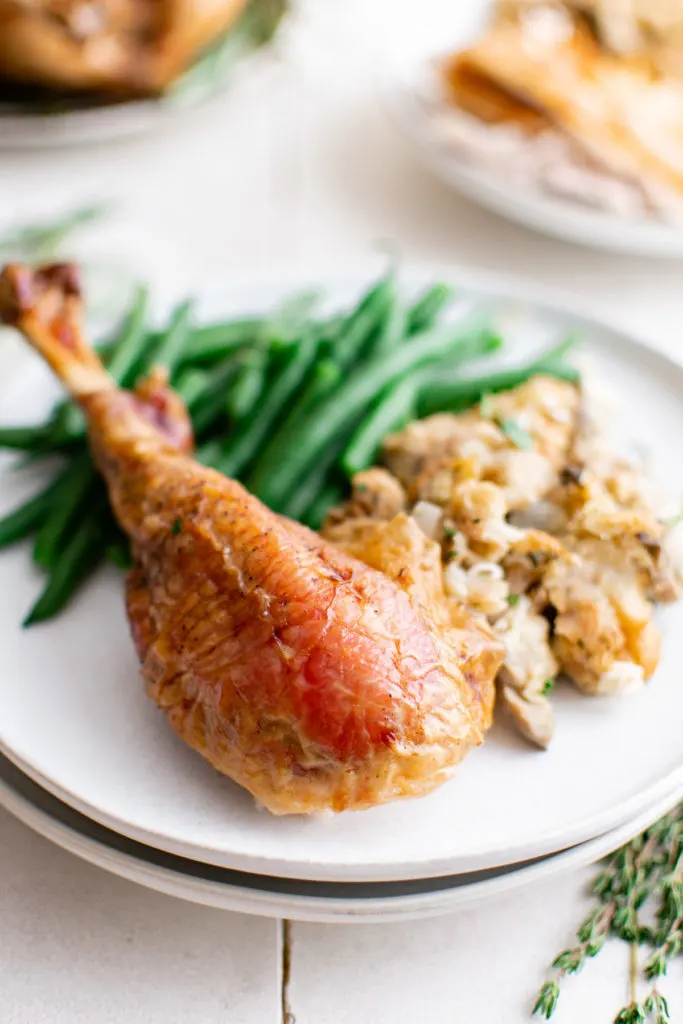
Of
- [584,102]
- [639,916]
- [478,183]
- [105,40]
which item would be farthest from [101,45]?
[639,916]

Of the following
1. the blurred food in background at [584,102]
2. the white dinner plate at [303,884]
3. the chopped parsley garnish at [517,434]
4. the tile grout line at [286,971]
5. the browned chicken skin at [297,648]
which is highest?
the blurred food in background at [584,102]

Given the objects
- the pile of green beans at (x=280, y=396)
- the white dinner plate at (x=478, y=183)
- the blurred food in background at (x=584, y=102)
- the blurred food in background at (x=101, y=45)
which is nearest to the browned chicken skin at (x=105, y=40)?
the blurred food in background at (x=101, y=45)

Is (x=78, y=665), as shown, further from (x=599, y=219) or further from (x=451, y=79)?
(x=451, y=79)

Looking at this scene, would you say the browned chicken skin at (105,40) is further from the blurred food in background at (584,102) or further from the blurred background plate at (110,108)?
the blurred food in background at (584,102)

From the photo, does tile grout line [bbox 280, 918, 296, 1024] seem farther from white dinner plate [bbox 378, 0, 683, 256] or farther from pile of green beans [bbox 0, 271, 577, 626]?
white dinner plate [bbox 378, 0, 683, 256]

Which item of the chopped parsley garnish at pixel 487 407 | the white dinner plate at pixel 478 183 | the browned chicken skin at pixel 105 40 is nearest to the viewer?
the chopped parsley garnish at pixel 487 407

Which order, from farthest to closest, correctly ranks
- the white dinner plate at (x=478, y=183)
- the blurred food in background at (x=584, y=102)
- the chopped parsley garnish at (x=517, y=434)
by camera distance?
the blurred food in background at (x=584, y=102) → the white dinner plate at (x=478, y=183) → the chopped parsley garnish at (x=517, y=434)

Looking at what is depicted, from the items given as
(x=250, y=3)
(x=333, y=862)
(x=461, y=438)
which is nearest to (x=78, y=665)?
(x=333, y=862)
